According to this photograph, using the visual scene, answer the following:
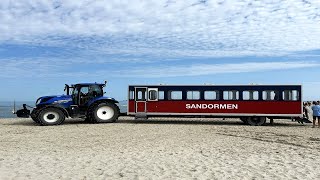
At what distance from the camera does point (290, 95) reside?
2150 cm

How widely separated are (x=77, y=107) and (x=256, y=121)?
10.1 m

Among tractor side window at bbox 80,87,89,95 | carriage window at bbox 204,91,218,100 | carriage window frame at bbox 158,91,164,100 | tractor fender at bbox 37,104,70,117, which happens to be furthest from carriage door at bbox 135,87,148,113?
tractor fender at bbox 37,104,70,117

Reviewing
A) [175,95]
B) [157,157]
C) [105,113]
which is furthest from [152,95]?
[157,157]

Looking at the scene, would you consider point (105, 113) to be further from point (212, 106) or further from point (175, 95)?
point (212, 106)

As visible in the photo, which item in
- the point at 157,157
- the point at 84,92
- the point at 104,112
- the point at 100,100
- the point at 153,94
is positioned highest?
the point at 84,92

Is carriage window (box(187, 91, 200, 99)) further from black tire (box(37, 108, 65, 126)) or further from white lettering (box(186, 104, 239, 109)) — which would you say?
black tire (box(37, 108, 65, 126))

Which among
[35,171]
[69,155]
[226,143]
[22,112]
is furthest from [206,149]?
[22,112]

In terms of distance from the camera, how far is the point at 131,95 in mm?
22672

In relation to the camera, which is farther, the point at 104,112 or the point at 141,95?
the point at 141,95

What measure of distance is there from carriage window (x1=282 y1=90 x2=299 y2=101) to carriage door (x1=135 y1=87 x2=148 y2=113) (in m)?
7.72

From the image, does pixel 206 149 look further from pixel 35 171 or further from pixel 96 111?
pixel 96 111

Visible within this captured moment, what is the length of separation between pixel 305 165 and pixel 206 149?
337cm

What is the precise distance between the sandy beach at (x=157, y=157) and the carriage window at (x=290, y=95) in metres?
6.01

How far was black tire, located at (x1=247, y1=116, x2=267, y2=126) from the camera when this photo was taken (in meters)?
22.0
